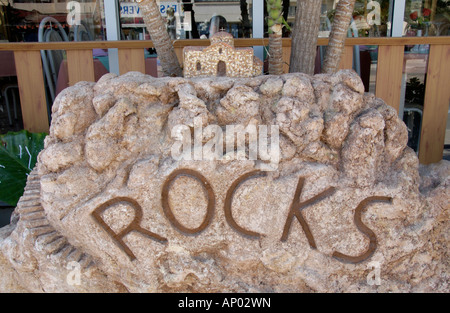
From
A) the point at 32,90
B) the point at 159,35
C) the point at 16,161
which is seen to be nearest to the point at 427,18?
the point at 159,35

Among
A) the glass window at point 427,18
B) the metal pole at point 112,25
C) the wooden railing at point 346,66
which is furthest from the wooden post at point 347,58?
the metal pole at point 112,25

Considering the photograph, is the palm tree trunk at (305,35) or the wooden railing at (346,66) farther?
the wooden railing at (346,66)

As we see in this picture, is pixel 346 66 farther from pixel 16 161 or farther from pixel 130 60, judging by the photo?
pixel 16 161

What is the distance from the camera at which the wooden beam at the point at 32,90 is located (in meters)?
3.91

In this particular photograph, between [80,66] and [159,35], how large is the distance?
132cm

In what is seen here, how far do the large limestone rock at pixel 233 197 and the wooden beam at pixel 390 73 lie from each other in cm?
154

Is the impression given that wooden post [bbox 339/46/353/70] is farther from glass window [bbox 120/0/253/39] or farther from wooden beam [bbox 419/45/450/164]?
glass window [bbox 120/0/253/39]

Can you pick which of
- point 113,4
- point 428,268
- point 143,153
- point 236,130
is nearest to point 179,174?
point 143,153

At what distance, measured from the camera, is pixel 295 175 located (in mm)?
2426

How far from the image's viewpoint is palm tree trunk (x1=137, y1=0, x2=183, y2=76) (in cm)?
290

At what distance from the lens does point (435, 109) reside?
3.96 m

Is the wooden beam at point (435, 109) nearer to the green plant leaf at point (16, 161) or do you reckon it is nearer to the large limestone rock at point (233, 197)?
the large limestone rock at point (233, 197)

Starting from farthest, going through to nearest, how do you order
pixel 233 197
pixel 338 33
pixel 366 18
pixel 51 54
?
pixel 366 18, pixel 51 54, pixel 338 33, pixel 233 197

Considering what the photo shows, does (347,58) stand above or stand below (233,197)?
above
